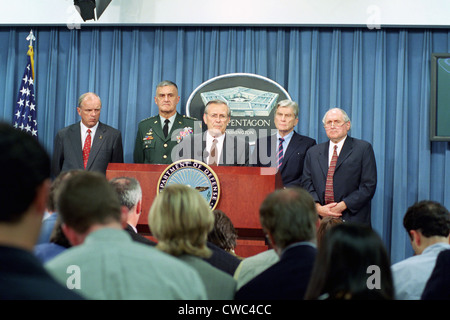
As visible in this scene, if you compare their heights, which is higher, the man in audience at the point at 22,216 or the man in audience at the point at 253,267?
the man in audience at the point at 22,216

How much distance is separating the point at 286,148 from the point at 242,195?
172 centimetres

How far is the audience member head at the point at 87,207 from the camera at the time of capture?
1510mm

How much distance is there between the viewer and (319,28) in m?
6.60

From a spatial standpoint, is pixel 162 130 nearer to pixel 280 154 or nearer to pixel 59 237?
pixel 280 154

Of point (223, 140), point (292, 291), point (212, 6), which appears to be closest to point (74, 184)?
point (292, 291)

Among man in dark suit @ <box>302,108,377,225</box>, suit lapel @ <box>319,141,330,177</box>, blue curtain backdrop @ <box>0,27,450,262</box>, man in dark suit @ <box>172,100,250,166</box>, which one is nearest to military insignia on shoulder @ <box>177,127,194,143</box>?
man in dark suit @ <box>172,100,250,166</box>

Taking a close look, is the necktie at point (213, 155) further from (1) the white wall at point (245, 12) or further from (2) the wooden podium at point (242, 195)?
(1) the white wall at point (245, 12)

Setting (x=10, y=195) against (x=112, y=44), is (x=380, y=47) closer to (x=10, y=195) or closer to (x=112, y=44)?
(x=112, y=44)

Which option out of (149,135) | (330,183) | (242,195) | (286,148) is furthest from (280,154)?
(242,195)

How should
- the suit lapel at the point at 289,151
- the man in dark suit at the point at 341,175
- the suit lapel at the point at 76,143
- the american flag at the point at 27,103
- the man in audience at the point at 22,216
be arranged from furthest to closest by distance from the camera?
the american flag at the point at 27,103 < the suit lapel at the point at 289,151 < the suit lapel at the point at 76,143 < the man in dark suit at the point at 341,175 < the man in audience at the point at 22,216

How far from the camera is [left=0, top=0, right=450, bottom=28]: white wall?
633 centimetres

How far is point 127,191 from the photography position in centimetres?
267

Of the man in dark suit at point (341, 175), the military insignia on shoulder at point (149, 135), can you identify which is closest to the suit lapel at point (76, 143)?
the military insignia on shoulder at point (149, 135)

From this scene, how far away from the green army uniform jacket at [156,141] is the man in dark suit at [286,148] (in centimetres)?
83
